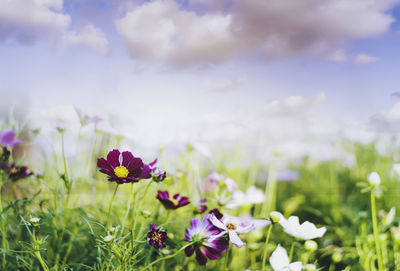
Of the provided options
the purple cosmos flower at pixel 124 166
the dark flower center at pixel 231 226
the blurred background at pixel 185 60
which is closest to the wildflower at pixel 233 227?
the dark flower center at pixel 231 226

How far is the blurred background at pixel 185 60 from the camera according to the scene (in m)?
0.74

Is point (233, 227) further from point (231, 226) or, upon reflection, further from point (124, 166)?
point (124, 166)

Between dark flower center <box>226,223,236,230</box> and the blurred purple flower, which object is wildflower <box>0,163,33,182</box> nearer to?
dark flower center <box>226,223,236,230</box>

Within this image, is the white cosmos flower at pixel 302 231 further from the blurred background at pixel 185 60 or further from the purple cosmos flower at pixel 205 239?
the blurred background at pixel 185 60

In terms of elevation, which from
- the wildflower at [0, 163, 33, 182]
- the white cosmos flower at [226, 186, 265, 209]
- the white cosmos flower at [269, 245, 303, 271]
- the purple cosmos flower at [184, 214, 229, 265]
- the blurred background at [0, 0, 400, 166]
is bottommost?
the white cosmos flower at [269, 245, 303, 271]

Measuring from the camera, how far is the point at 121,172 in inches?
17.6

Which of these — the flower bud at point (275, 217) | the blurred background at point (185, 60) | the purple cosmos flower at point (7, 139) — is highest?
the blurred background at point (185, 60)

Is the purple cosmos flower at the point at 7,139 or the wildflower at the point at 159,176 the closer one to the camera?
the wildflower at the point at 159,176

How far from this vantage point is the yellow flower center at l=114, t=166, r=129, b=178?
0.44 meters

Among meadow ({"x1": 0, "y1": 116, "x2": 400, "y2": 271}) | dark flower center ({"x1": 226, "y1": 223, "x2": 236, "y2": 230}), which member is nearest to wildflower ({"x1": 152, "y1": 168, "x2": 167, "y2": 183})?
meadow ({"x1": 0, "y1": 116, "x2": 400, "y2": 271})

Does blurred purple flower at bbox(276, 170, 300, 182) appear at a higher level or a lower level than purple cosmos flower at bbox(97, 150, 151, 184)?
lower

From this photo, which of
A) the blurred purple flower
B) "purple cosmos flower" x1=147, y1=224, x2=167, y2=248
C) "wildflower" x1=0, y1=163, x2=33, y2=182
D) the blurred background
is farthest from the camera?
the blurred purple flower

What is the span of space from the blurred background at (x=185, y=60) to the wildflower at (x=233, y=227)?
26 centimetres

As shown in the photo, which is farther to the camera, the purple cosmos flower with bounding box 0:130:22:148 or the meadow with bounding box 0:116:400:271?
the purple cosmos flower with bounding box 0:130:22:148
